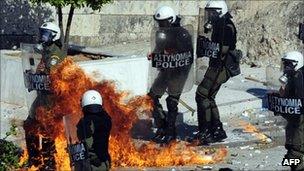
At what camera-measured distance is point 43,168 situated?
10.3 metres

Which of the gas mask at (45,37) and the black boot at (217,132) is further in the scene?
the black boot at (217,132)

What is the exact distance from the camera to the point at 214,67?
1162 cm

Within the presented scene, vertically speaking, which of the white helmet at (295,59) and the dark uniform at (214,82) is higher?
the white helmet at (295,59)

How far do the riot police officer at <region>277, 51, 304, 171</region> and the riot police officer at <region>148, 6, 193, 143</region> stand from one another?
2.35 meters

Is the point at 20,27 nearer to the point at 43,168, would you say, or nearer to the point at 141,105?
the point at 141,105

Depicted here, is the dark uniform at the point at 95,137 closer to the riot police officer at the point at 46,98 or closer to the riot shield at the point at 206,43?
the riot police officer at the point at 46,98

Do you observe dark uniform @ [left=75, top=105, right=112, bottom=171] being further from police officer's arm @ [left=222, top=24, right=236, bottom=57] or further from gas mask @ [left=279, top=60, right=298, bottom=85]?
police officer's arm @ [left=222, top=24, right=236, bottom=57]

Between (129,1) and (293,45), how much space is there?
397 centimetres

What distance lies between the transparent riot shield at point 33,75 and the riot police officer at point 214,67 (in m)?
2.38

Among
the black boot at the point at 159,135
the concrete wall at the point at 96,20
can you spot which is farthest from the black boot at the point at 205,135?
the concrete wall at the point at 96,20

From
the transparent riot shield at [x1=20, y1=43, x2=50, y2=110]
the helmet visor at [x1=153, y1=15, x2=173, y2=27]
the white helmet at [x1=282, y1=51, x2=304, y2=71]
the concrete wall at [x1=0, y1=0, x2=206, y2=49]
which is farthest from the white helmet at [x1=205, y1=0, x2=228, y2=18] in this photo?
the concrete wall at [x1=0, y1=0, x2=206, y2=49]

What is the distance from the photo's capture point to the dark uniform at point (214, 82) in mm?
11531

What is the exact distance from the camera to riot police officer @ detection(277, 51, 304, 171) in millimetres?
9195

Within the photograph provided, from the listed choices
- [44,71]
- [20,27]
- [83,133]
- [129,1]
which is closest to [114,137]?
[44,71]
